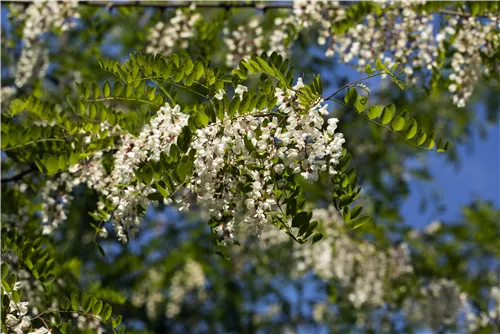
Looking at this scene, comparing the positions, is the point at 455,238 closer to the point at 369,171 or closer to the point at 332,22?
the point at 369,171

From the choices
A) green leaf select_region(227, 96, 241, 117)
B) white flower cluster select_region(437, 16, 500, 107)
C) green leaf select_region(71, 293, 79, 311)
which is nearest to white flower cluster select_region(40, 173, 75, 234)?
green leaf select_region(71, 293, 79, 311)

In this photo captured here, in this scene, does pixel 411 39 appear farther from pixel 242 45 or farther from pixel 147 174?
pixel 147 174

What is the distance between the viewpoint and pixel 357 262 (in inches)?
192

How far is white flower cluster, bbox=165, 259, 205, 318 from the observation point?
7.04 meters

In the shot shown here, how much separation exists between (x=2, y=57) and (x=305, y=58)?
2.75m

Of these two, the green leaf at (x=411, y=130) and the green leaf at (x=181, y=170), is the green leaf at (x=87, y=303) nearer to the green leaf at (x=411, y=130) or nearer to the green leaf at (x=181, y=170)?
the green leaf at (x=181, y=170)

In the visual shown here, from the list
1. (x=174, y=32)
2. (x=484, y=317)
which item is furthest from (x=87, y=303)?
(x=484, y=317)

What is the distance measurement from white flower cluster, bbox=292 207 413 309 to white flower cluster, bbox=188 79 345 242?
2.79 m

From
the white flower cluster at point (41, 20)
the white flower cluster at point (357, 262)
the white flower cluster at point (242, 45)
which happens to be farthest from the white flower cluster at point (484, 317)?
the white flower cluster at point (41, 20)

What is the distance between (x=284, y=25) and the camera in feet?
11.6

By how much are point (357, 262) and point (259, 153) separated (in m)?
3.15

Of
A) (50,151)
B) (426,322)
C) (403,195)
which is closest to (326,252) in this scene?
(426,322)

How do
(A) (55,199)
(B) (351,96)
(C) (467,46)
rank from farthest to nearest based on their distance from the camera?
(C) (467,46) → (A) (55,199) → (B) (351,96)

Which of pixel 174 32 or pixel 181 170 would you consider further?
pixel 174 32
